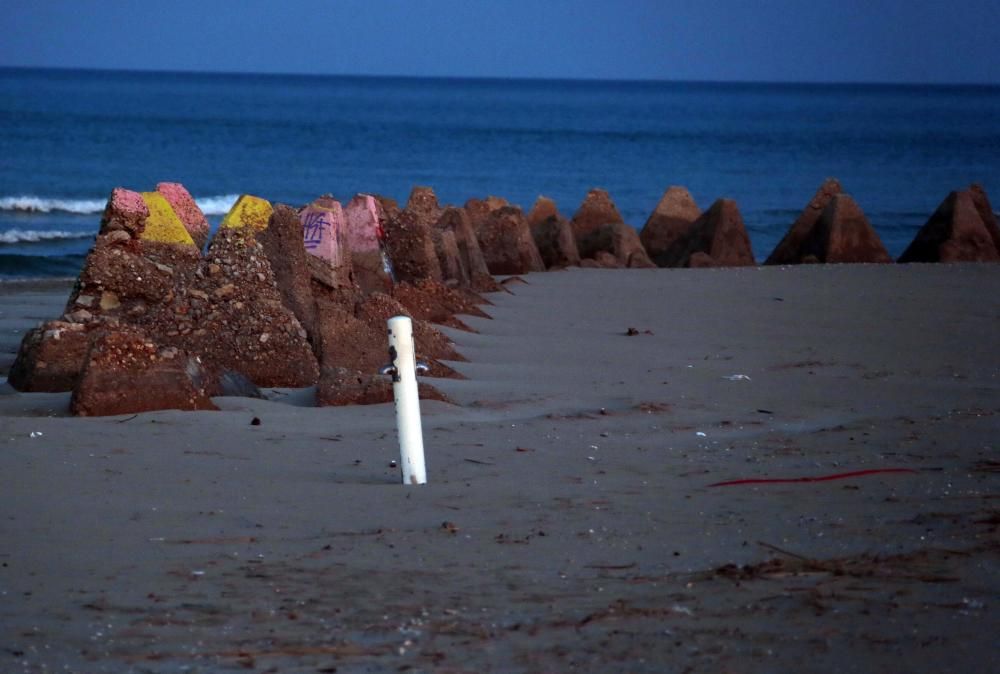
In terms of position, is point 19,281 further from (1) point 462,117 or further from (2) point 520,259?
(1) point 462,117

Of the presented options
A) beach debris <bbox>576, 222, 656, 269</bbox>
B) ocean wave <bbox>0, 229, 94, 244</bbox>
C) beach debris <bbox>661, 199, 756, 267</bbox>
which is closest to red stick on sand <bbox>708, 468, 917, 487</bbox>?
beach debris <bbox>576, 222, 656, 269</bbox>

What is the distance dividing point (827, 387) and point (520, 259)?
8962mm

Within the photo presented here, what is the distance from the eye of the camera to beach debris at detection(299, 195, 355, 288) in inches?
A: 418

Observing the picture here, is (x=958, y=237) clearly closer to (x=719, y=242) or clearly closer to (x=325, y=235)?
(x=719, y=242)

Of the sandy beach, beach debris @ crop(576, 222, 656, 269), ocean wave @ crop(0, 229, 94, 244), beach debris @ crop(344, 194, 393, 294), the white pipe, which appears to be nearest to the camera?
the sandy beach

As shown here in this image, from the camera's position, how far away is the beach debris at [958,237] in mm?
18609

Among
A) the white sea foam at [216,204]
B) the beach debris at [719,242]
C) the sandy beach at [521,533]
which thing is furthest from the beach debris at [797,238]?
the white sea foam at [216,204]

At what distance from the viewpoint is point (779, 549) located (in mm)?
4293

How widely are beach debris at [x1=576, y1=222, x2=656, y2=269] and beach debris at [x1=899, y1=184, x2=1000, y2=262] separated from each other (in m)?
3.75

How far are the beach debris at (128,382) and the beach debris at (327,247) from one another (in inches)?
145

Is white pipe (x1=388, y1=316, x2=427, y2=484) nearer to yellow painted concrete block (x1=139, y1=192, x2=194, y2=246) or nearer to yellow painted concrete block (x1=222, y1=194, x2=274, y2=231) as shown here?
yellow painted concrete block (x1=139, y1=192, x2=194, y2=246)

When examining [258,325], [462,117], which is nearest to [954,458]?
[258,325]

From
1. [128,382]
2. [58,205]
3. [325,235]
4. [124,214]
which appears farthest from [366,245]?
[58,205]

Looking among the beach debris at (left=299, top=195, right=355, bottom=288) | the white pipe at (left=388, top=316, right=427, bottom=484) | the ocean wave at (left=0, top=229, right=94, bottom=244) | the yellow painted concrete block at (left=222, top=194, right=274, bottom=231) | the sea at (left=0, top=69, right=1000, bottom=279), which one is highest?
the sea at (left=0, top=69, right=1000, bottom=279)
